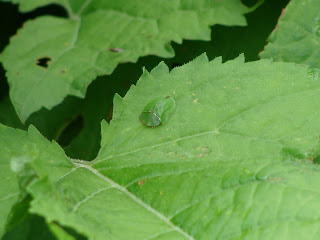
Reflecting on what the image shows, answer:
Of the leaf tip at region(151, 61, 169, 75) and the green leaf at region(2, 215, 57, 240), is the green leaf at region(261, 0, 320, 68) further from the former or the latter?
the green leaf at region(2, 215, 57, 240)

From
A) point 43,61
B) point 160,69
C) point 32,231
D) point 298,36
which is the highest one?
point 298,36

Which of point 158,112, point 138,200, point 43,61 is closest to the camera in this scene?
point 138,200

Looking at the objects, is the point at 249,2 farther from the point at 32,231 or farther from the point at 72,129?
the point at 32,231

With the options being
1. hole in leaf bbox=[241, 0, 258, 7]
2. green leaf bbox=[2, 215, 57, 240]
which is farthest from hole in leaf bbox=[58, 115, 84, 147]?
hole in leaf bbox=[241, 0, 258, 7]

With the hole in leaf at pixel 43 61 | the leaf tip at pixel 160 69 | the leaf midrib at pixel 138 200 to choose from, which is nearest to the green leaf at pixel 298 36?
the leaf tip at pixel 160 69

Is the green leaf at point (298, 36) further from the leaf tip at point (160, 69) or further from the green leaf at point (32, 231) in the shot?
the green leaf at point (32, 231)

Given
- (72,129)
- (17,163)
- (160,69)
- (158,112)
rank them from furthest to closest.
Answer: (72,129)
(160,69)
(158,112)
(17,163)


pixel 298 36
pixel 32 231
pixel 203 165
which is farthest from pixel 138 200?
pixel 298 36
